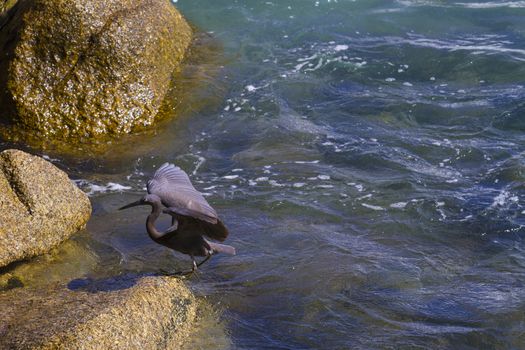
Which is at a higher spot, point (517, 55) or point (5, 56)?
point (5, 56)

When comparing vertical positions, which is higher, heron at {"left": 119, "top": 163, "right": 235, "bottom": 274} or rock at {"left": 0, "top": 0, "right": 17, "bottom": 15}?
rock at {"left": 0, "top": 0, "right": 17, "bottom": 15}

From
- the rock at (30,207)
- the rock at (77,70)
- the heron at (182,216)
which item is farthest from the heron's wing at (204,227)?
the rock at (77,70)

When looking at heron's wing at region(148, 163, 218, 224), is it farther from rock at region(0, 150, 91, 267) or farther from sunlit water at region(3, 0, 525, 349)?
rock at region(0, 150, 91, 267)

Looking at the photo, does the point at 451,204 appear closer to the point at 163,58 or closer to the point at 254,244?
the point at 254,244

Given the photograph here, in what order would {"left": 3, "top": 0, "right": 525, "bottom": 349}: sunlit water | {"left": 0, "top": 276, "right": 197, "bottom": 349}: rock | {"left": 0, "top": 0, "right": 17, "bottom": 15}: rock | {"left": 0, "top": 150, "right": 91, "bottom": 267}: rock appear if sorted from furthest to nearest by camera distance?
1. {"left": 0, "top": 0, "right": 17, "bottom": 15}: rock
2. {"left": 0, "top": 150, "right": 91, "bottom": 267}: rock
3. {"left": 3, "top": 0, "right": 525, "bottom": 349}: sunlit water
4. {"left": 0, "top": 276, "right": 197, "bottom": 349}: rock

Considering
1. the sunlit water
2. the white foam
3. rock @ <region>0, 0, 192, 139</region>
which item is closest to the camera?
the sunlit water

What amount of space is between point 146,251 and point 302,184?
1883 mm

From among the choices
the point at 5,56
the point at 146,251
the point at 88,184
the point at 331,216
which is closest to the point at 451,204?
the point at 331,216

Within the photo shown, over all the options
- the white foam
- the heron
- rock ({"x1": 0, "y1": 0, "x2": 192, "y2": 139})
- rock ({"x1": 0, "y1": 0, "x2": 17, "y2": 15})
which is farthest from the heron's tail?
rock ({"x1": 0, "y1": 0, "x2": 17, "y2": 15})

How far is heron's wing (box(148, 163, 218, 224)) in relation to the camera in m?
5.27

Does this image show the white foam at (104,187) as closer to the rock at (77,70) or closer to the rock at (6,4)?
the rock at (77,70)

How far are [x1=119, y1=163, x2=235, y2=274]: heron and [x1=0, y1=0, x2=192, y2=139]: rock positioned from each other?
2968 mm

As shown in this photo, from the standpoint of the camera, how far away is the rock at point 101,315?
14.9 feet

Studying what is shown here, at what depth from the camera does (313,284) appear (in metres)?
6.02
